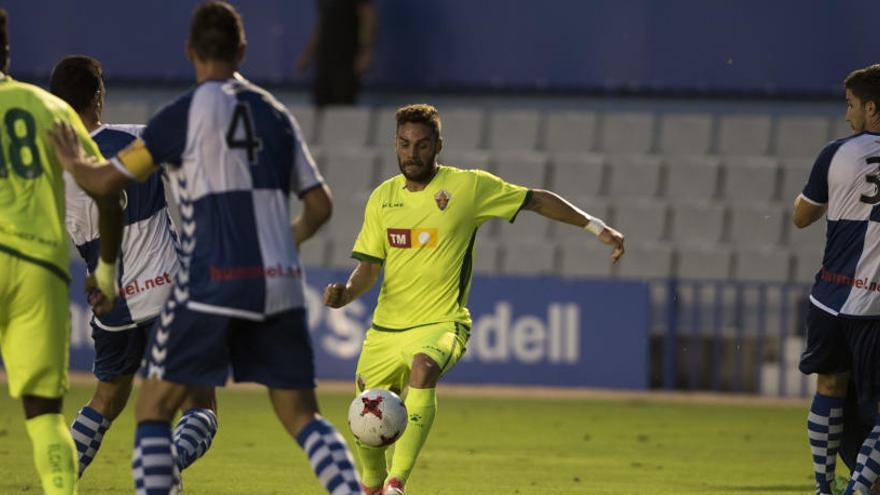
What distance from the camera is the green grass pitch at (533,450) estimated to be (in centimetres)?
1009

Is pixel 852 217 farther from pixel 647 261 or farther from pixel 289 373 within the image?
pixel 647 261

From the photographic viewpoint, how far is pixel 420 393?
8.41 metres

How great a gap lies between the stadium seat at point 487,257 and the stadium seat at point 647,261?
4.59 ft

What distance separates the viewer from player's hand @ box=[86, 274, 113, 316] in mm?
6715

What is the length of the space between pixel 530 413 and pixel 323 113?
731 centimetres

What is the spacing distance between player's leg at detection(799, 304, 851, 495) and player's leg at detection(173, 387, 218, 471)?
9.58 ft

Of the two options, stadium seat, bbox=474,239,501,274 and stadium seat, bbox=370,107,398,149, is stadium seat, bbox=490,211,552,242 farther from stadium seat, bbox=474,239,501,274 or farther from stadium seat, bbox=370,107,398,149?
stadium seat, bbox=370,107,398,149

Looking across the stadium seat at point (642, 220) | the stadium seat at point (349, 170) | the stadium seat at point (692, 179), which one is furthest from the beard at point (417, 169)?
the stadium seat at point (349, 170)

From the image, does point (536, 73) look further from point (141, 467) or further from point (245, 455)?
point (141, 467)

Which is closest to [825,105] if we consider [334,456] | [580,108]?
[580,108]

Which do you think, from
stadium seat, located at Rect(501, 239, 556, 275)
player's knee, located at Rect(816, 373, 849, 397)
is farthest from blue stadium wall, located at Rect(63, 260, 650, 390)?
player's knee, located at Rect(816, 373, 849, 397)

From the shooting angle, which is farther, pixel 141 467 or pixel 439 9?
pixel 439 9

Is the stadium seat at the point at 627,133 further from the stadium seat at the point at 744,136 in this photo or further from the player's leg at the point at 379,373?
the player's leg at the point at 379,373

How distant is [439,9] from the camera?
2244 cm
